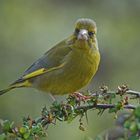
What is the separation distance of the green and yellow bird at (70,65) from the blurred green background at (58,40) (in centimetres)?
171

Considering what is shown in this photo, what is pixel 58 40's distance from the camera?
7164mm

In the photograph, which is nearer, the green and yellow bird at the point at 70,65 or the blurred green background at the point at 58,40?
the green and yellow bird at the point at 70,65

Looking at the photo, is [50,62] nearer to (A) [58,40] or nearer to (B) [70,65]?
(B) [70,65]

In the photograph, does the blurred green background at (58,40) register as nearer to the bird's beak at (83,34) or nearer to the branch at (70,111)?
the bird's beak at (83,34)

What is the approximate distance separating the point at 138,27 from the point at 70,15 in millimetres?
883

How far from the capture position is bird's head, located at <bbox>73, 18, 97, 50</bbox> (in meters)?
4.08

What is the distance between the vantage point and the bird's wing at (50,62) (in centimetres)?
430

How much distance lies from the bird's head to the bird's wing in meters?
0.15

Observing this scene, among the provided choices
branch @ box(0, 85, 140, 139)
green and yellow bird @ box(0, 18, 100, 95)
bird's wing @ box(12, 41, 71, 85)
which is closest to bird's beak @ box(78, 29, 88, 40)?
green and yellow bird @ box(0, 18, 100, 95)

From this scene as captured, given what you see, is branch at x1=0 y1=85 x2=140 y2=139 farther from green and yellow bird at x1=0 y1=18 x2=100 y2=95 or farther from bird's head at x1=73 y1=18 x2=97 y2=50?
bird's head at x1=73 y1=18 x2=97 y2=50

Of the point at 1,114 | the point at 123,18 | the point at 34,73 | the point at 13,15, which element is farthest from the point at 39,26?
the point at 34,73

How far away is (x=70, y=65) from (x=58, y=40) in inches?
119

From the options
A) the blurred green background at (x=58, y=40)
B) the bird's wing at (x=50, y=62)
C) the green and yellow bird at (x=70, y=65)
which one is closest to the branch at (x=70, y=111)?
the green and yellow bird at (x=70, y=65)

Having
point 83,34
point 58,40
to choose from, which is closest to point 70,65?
point 83,34
